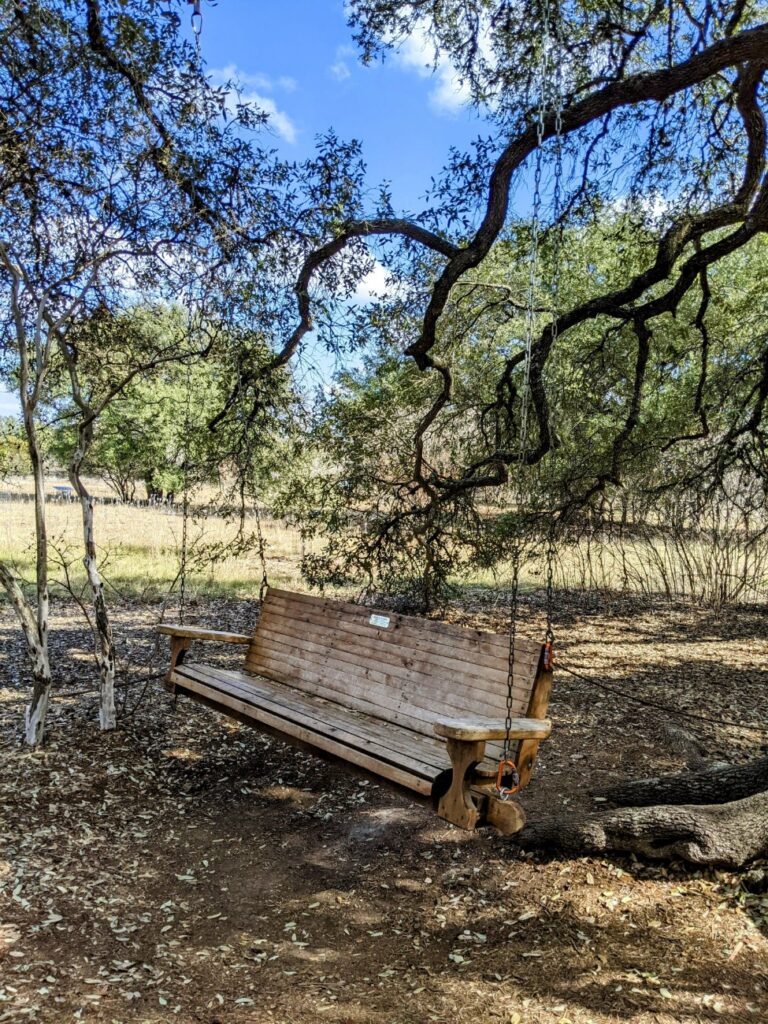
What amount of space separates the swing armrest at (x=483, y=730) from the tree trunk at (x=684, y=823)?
0.67 metres

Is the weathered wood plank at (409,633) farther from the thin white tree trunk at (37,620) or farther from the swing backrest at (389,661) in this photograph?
the thin white tree trunk at (37,620)

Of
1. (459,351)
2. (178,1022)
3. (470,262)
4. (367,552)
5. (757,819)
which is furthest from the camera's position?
(459,351)

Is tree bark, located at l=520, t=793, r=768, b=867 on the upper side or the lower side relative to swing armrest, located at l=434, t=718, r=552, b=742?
lower

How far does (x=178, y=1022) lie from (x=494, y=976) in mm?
1031

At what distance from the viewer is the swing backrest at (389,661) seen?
339 cm

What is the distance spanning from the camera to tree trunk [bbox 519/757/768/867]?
3.01m

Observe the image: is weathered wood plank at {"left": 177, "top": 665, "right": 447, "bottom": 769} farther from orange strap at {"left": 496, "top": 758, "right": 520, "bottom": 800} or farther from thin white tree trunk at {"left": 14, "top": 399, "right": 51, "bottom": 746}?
thin white tree trunk at {"left": 14, "top": 399, "right": 51, "bottom": 746}

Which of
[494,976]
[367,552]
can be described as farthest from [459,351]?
[494,976]

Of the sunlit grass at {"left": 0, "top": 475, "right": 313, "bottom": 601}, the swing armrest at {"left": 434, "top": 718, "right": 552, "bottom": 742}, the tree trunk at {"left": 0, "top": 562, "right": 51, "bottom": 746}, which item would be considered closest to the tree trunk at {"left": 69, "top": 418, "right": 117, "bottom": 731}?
the tree trunk at {"left": 0, "top": 562, "right": 51, "bottom": 746}

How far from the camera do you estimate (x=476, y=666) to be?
3490mm

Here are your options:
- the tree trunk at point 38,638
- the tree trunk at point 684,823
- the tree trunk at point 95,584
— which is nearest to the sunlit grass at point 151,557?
the tree trunk at point 95,584

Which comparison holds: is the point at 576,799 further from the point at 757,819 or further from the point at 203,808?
the point at 203,808

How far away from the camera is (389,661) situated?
3910 millimetres

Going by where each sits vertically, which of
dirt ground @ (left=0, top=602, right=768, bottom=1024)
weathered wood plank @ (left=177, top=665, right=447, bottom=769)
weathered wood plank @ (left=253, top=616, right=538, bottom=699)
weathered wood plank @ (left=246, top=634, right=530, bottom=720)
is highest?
weathered wood plank @ (left=253, top=616, right=538, bottom=699)
